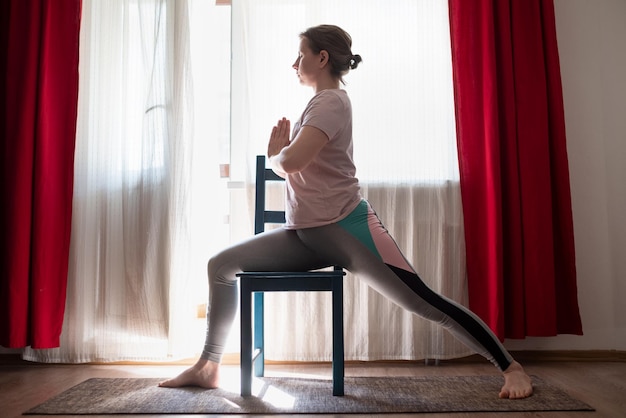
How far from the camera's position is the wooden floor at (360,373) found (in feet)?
6.79

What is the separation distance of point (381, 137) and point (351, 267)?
0.88m

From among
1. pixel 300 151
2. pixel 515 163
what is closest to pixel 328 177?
pixel 300 151

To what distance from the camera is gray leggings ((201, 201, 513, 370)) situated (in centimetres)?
194

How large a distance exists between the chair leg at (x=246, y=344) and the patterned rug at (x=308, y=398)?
0.16 ft

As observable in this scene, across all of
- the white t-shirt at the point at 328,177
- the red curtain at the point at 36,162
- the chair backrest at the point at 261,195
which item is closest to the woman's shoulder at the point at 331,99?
the white t-shirt at the point at 328,177

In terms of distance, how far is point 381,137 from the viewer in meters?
2.70

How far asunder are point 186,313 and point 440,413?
50.4 inches

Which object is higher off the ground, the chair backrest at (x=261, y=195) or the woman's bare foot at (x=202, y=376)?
the chair backrest at (x=261, y=195)

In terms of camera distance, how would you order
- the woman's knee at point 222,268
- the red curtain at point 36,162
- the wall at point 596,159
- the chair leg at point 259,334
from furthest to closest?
the wall at point 596,159
the red curtain at point 36,162
the chair leg at point 259,334
the woman's knee at point 222,268

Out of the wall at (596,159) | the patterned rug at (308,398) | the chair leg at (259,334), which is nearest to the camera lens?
the patterned rug at (308,398)

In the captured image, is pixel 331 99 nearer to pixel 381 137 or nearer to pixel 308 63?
pixel 308 63

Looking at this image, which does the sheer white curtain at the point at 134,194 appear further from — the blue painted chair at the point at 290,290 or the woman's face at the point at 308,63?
the woman's face at the point at 308,63

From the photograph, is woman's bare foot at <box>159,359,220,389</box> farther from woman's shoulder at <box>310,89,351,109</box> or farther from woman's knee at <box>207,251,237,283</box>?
woman's shoulder at <box>310,89,351,109</box>

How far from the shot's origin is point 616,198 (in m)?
2.78
